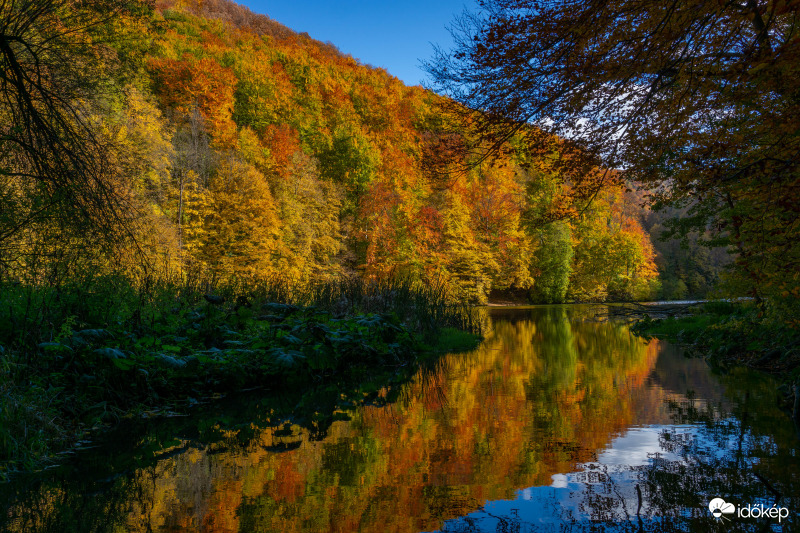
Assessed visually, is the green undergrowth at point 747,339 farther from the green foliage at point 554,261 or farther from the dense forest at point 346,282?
the green foliage at point 554,261

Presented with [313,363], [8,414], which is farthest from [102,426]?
[313,363]

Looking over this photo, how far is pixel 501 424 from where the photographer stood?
13.3 ft

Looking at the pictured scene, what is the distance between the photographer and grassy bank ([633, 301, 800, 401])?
21.0 feet

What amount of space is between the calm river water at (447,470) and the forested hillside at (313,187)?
1093 centimetres

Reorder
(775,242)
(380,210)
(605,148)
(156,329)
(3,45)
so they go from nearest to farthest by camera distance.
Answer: (3,45), (775,242), (156,329), (605,148), (380,210)

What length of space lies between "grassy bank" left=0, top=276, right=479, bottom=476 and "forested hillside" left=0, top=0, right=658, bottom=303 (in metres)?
8.50

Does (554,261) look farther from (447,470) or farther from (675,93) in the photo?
(447,470)

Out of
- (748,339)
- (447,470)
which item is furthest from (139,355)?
(748,339)

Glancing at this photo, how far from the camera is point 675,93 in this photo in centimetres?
651

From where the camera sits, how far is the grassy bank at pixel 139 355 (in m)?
3.71

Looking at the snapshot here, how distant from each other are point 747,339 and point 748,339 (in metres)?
0.03

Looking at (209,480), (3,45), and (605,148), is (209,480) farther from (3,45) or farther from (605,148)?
(605,148)

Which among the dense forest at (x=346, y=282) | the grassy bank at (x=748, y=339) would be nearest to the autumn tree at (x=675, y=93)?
the dense forest at (x=346, y=282)

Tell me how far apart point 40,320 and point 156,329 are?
4.45 ft
